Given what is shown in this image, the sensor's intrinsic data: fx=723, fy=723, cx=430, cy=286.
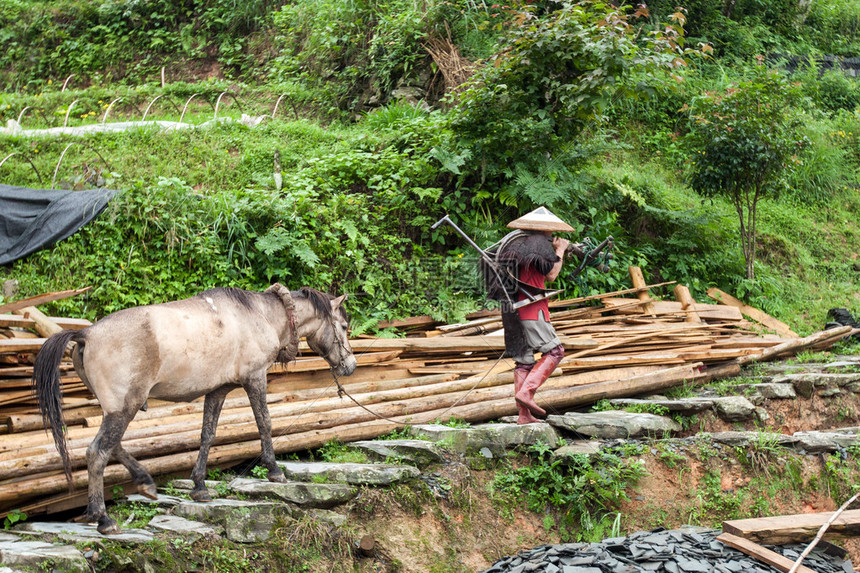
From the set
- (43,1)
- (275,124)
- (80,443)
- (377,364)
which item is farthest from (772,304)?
(43,1)

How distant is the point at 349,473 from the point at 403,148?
6.98m

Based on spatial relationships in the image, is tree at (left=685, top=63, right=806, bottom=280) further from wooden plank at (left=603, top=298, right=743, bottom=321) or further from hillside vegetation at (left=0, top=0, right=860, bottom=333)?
wooden plank at (left=603, top=298, right=743, bottom=321)

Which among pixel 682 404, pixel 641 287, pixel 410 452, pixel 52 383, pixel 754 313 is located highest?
pixel 52 383

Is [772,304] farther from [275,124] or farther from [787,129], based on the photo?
[275,124]

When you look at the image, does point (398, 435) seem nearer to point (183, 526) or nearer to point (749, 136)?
point (183, 526)

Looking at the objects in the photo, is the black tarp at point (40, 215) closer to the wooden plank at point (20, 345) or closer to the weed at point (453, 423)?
the wooden plank at point (20, 345)

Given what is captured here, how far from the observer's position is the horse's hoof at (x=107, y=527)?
13.8 ft

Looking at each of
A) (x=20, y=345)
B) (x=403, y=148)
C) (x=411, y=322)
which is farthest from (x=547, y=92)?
(x=20, y=345)

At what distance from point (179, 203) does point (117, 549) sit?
5.77 meters

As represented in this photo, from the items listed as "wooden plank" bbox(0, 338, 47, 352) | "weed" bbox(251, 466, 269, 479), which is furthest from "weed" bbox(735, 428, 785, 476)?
"wooden plank" bbox(0, 338, 47, 352)

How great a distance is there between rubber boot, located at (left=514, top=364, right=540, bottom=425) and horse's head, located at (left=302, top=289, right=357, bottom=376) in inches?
66.2

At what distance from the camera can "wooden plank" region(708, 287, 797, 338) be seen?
37.1 ft

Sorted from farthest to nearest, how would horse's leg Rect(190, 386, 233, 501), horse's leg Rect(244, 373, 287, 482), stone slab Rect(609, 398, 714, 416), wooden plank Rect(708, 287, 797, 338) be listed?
wooden plank Rect(708, 287, 797, 338), stone slab Rect(609, 398, 714, 416), horse's leg Rect(244, 373, 287, 482), horse's leg Rect(190, 386, 233, 501)

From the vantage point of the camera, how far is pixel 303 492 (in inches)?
195
